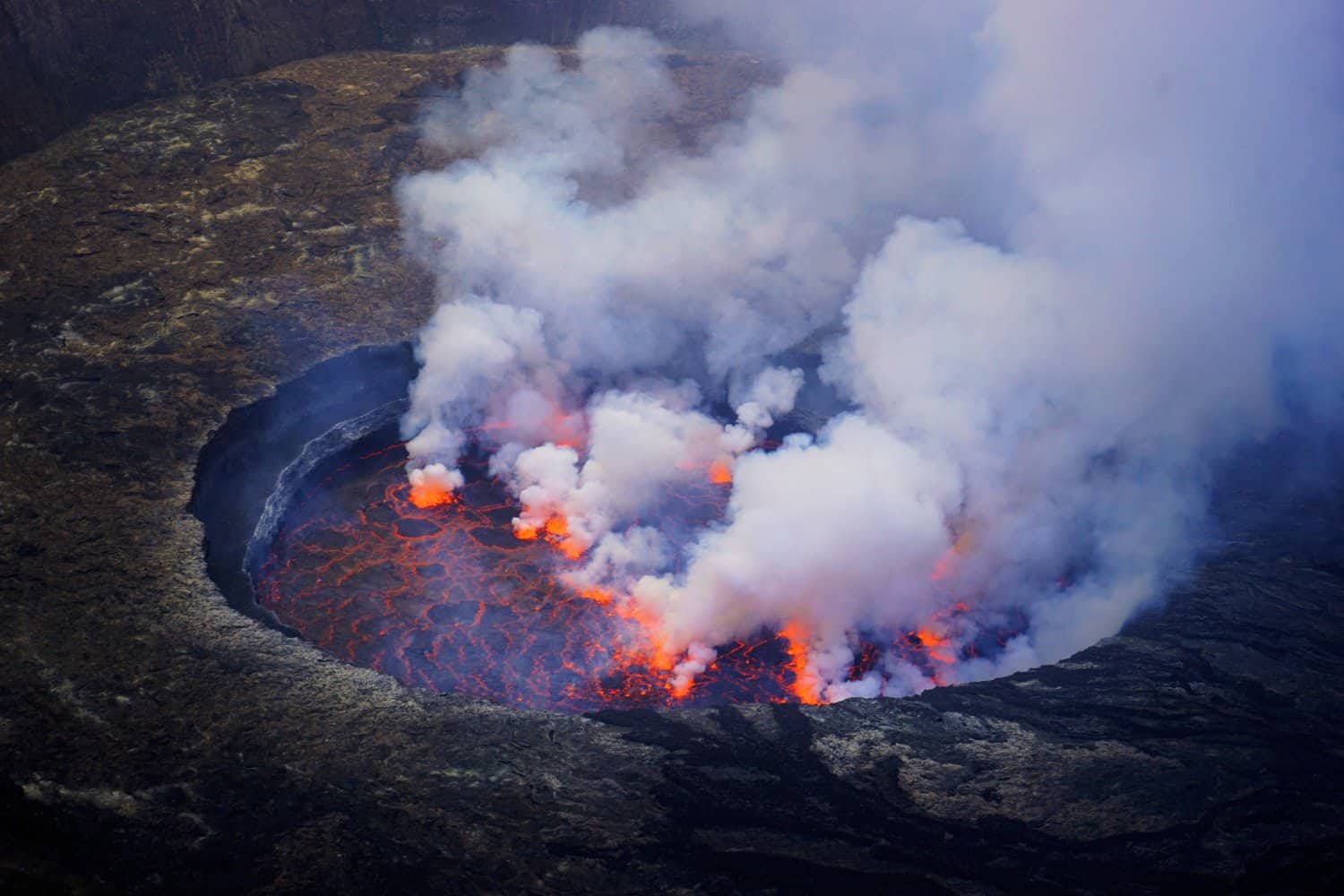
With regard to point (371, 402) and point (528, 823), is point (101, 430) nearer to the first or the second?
point (371, 402)

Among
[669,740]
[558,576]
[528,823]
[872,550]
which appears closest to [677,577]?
[558,576]

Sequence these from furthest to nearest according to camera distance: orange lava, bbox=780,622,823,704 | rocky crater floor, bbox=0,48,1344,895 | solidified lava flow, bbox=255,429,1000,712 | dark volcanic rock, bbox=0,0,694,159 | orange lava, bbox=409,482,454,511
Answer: dark volcanic rock, bbox=0,0,694,159, orange lava, bbox=409,482,454,511, orange lava, bbox=780,622,823,704, solidified lava flow, bbox=255,429,1000,712, rocky crater floor, bbox=0,48,1344,895

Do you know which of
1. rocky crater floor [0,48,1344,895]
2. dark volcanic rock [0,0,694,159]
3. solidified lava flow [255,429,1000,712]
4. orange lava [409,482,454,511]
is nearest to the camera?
rocky crater floor [0,48,1344,895]

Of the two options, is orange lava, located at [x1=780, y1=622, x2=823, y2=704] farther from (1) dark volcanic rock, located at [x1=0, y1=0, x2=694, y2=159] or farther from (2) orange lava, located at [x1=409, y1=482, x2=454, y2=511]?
(1) dark volcanic rock, located at [x1=0, y1=0, x2=694, y2=159]

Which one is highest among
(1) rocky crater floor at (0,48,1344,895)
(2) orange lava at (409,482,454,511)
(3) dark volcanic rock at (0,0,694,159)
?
(3) dark volcanic rock at (0,0,694,159)

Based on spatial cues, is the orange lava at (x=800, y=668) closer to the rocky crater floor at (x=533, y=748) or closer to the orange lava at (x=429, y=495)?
the rocky crater floor at (x=533, y=748)

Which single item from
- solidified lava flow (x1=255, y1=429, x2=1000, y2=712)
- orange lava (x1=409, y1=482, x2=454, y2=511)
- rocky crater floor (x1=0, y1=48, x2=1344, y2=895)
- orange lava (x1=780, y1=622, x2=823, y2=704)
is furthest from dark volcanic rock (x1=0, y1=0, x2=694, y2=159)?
orange lava (x1=780, y1=622, x2=823, y2=704)

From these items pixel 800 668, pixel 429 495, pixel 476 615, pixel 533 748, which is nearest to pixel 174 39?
pixel 429 495
